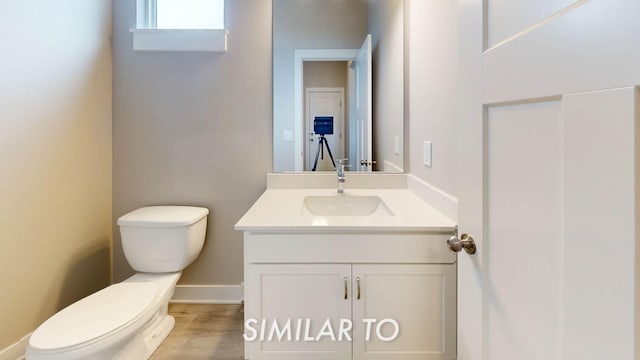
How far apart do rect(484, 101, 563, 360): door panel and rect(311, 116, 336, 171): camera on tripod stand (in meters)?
1.53

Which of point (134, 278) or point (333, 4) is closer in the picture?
point (134, 278)

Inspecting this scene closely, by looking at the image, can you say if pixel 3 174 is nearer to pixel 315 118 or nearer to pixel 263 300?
pixel 263 300

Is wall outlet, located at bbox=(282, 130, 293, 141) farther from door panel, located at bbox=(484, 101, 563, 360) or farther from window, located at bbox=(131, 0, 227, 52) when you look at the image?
door panel, located at bbox=(484, 101, 563, 360)

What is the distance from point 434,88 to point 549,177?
1.13m

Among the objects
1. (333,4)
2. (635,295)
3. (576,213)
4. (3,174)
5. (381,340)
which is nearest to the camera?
(635,295)

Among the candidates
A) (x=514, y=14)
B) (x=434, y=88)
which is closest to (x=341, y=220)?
(x=434, y=88)

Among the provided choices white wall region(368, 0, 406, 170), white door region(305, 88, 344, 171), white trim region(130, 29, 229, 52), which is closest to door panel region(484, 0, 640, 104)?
white wall region(368, 0, 406, 170)

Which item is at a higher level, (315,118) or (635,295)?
(315,118)

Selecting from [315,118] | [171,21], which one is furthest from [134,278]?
[171,21]

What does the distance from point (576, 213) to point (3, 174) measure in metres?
2.03

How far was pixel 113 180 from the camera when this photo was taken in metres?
2.48

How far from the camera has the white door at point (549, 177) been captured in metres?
0.55

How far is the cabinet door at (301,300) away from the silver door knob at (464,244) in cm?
53

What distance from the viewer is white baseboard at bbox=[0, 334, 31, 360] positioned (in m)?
1.78
